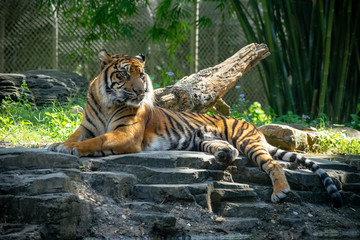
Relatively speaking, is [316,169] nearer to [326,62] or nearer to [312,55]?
[326,62]

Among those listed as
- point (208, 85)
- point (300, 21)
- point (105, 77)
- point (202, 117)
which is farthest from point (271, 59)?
point (105, 77)

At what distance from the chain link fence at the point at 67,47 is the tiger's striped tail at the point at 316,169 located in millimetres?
6078

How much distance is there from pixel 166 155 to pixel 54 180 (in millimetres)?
1191

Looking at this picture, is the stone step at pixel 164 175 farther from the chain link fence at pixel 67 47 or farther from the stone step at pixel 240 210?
the chain link fence at pixel 67 47

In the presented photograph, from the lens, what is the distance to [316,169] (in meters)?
4.41

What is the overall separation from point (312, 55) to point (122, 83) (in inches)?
201

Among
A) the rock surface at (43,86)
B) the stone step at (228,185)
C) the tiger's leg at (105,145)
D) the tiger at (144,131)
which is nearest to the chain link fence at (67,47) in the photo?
the rock surface at (43,86)

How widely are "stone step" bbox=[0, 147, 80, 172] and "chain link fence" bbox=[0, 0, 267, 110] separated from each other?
7.10m

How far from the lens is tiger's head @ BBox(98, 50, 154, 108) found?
170 inches

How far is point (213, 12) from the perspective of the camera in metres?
11.8

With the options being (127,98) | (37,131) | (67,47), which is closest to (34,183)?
(127,98)

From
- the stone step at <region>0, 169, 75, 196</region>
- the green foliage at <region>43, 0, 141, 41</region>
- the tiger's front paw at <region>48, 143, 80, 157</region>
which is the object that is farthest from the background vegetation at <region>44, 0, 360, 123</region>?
the stone step at <region>0, 169, 75, 196</region>

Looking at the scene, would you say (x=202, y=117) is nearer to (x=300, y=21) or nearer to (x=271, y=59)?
(x=271, y=59)

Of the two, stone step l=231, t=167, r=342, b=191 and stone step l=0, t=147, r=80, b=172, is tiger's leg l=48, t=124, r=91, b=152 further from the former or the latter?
stone step l=231, t=167, r=342, b=191
